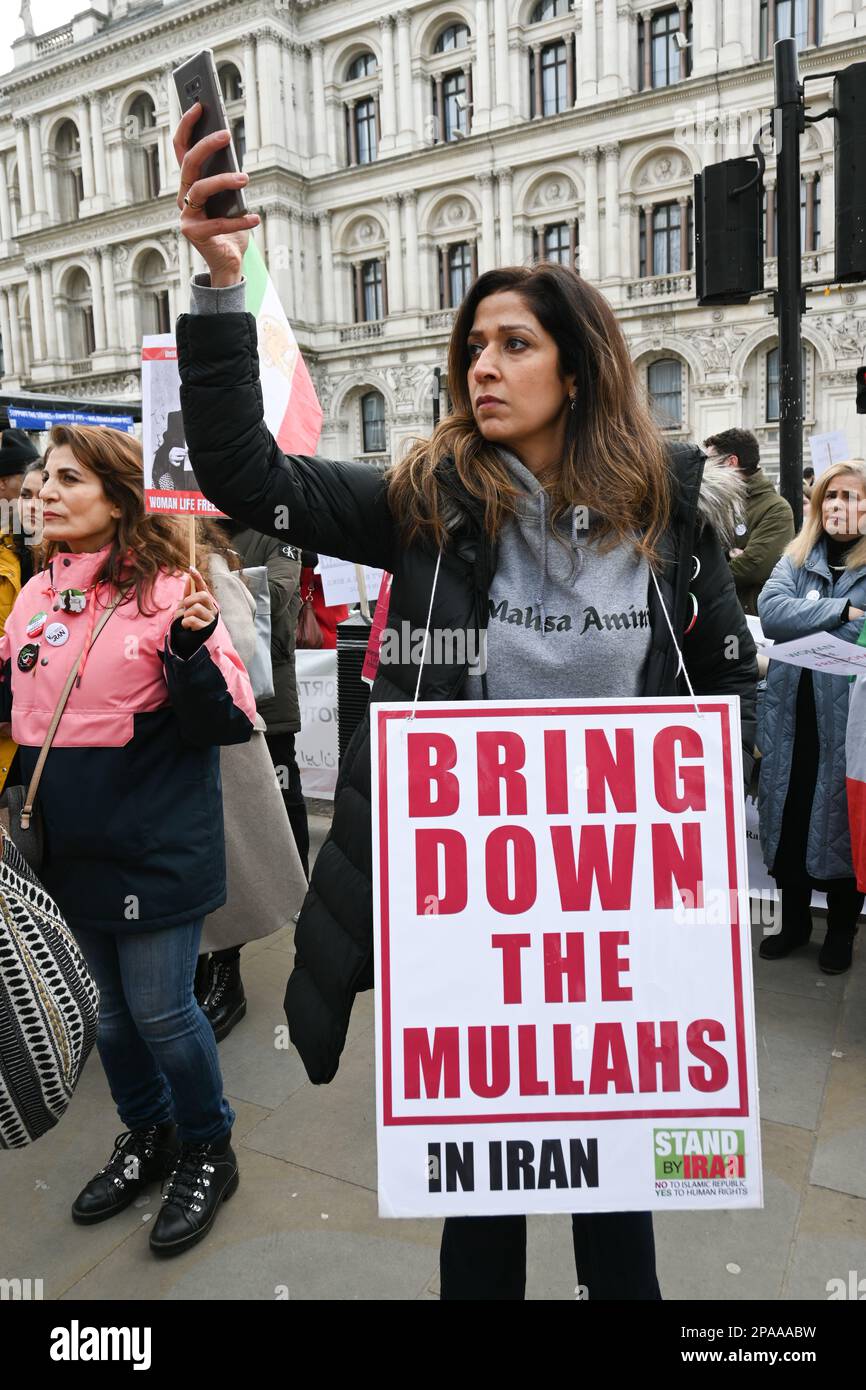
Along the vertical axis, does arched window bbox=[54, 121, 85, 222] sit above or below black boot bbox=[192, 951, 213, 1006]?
above

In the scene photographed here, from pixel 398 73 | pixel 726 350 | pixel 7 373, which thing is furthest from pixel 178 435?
pixel 7 373

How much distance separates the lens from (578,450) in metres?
1.63

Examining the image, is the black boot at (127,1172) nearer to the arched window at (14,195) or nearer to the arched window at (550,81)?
the arched window at (550,81)

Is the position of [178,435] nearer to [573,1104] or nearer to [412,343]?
[573,1104]

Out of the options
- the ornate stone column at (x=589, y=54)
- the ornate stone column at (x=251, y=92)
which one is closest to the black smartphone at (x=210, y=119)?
the ornate stone column at (x=589, y=54)

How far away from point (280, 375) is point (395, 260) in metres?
34.6

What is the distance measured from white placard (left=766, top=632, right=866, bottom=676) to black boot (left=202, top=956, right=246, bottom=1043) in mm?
2165

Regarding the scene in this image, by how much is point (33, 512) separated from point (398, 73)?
36784mm

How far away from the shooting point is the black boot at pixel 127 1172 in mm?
2389

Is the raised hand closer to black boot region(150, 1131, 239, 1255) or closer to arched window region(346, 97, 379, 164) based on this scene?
black boot region(150, 1131, 239, 1255)

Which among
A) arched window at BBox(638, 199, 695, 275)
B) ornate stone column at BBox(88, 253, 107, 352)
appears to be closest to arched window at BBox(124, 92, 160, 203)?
ornate stone column at BBox(88, 253, 107, 352)

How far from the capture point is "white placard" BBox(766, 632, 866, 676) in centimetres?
325

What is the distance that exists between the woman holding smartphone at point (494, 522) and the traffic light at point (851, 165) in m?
4.09

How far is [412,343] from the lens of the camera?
111 ft
